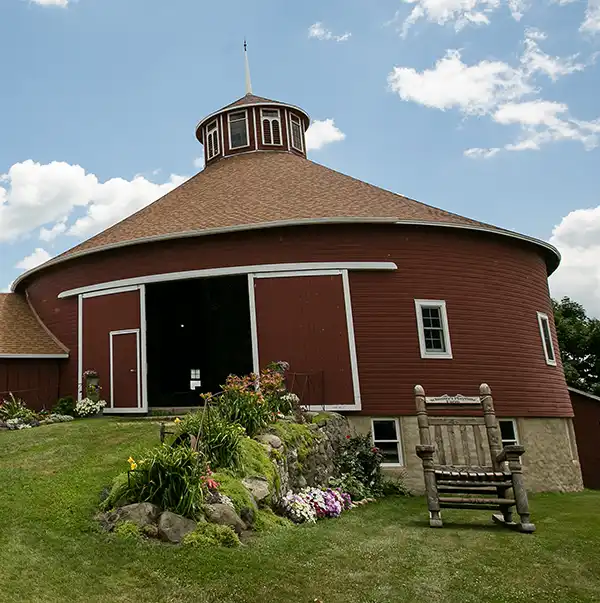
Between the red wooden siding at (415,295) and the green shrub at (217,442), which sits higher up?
the red wooden siding at (415,295)

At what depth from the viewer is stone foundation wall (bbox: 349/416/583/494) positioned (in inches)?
465

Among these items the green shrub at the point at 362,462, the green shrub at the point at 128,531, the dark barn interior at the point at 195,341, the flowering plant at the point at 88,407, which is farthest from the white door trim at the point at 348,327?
the green shrub at the point at 128,531

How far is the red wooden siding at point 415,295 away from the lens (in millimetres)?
12438

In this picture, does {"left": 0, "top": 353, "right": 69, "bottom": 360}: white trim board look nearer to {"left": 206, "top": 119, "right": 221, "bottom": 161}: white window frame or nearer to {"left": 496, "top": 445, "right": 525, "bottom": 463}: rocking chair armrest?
{"left": 206, "top": 119, "right": 221, "bottom": 161}: white window frame

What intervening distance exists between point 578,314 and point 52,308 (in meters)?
27.9

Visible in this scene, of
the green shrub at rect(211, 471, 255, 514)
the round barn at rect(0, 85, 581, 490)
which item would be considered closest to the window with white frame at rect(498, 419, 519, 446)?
the round barn at rect(0, 85, 581, 490)

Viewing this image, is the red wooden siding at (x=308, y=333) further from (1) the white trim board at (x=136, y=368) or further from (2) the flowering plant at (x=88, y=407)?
(2) the flowering plant at (x=88, y=407)

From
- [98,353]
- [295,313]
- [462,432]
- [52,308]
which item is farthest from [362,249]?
[52,308]

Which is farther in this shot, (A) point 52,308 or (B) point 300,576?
(A) point 52,308

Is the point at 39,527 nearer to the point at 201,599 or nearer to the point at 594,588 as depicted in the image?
the point at 201,599

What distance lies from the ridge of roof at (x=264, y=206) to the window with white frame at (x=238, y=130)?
5.54ft

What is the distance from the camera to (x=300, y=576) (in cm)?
476

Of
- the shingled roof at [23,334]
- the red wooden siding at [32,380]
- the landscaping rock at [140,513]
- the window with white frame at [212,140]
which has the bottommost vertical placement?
the landscaping rock at [140,513]

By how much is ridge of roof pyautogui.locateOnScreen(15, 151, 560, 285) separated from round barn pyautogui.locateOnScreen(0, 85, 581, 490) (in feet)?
0.24
